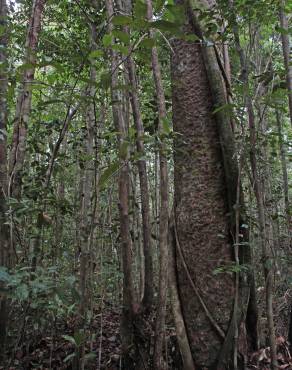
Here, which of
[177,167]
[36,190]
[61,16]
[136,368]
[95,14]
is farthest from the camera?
[61,16]

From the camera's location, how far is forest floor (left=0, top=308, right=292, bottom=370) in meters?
2.99

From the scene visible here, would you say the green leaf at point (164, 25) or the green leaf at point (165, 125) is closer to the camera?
the green leaf at point (164, 25)

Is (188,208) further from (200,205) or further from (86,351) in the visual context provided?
(86,351)

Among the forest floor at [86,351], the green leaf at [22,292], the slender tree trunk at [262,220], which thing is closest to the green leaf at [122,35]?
the green leaf at [22,292]

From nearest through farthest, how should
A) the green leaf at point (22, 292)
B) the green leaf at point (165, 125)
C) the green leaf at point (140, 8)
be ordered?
the green leaf at point (140, 8) → the green leaf at point (22, 292) → the green leaf at point (165, 125)

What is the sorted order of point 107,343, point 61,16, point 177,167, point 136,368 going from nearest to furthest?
point 136,368, point 177,167, point 107,343, point 61,16

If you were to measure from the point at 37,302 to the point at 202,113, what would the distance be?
82.9 inches

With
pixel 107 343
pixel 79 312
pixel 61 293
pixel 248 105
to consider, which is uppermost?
pixel 248 105

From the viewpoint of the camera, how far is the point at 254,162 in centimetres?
286

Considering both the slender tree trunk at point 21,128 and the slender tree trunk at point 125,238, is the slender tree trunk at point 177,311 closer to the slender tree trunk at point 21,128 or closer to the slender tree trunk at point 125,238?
the slender tree trunk at point 125,238

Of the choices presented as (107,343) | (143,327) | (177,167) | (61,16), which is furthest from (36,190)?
(61,16)

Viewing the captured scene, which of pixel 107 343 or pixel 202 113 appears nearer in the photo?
pixel 202 113

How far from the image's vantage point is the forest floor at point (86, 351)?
2.99m

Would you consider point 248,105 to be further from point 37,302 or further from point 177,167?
point 37,302
